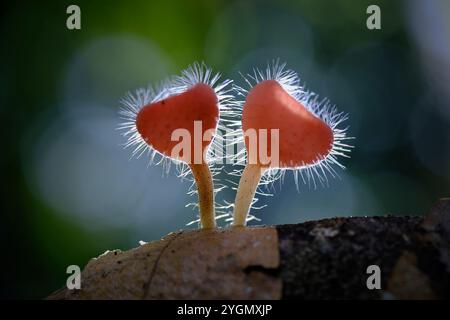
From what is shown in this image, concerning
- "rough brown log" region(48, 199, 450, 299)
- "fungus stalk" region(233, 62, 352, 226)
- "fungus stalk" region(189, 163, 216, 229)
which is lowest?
"rough brown log" region(48, 199, 450, 299)

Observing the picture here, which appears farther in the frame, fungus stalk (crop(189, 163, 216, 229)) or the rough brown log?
fungus stalk (crop(189, 163, 216, 229))

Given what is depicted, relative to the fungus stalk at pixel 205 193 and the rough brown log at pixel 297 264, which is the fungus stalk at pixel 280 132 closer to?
the fungus stalk at pixel 205 193

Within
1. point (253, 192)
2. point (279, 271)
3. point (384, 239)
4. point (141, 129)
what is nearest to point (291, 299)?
point (279, 271)

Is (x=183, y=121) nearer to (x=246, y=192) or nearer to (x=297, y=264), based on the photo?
(x=246, y=192)

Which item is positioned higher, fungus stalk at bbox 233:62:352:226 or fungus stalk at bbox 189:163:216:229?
fungus stalk at bbox 233:62:352:226

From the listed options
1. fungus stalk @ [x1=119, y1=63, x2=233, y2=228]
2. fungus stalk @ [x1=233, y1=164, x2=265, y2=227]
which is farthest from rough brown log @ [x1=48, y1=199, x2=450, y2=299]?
fungus stalk @ [x1=119, y1=63, x2=233, y2=228]

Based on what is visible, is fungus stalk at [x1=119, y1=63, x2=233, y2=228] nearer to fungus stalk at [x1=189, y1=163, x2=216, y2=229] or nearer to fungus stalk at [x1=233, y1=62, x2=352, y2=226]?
fungus stalk at [x1=189, y1=163, x2=216, y2=229]

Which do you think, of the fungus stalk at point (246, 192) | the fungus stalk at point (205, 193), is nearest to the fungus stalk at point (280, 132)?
the fungus stalk at point (246, 192)
